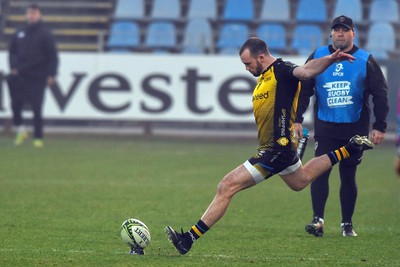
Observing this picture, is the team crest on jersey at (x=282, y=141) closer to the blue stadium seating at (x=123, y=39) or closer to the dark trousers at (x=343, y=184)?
the dark trousers at (x=343, y=184)

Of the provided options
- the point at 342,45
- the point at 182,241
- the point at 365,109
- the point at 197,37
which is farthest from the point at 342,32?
the point at 197,37

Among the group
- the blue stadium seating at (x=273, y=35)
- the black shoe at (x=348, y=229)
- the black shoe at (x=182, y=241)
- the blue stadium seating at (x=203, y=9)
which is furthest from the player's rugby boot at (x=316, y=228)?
the blue stadium seating at (x=203, y=9)

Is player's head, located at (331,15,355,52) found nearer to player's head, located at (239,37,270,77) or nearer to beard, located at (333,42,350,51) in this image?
beard, located at (333,42,350,51)

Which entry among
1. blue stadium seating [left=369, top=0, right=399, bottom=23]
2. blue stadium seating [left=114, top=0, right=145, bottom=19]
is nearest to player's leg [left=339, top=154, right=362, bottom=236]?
blue stadium seating [left=369, top=0, right=399, bottom=23]

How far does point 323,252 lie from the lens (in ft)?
29.3

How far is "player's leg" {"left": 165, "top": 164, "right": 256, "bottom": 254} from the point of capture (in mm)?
8508

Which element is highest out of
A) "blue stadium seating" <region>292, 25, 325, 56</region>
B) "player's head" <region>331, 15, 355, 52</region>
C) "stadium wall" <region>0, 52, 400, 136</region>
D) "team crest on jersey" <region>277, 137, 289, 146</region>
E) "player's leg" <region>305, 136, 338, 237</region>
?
"player's head" <region>331, 15, 355, 52</region>

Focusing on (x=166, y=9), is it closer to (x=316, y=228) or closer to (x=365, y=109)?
(x=365, y=109)

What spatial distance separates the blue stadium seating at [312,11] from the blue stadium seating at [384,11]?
1.22 meters

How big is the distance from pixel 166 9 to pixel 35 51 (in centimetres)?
742

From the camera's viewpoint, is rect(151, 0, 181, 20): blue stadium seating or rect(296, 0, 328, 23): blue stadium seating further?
rect(151, 0, 181, 20): blue stadium seating

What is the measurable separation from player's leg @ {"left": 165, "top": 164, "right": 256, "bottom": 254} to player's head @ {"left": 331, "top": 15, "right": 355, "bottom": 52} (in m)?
1.90

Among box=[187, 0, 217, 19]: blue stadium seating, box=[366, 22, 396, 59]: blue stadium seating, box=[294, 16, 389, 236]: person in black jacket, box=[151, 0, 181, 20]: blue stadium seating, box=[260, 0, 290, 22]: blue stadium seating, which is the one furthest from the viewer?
box=[151, 0, 181, 20]: blue stadium seating

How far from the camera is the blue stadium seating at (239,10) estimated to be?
26.0 metres
